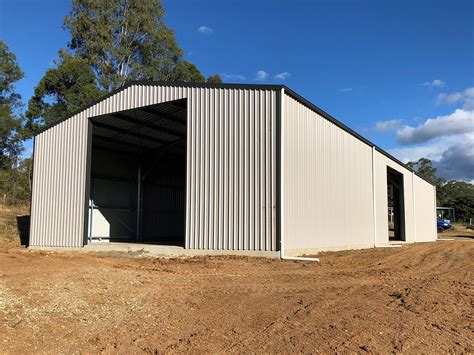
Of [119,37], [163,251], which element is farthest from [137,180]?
[119,37]

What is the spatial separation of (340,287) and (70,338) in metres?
5.76

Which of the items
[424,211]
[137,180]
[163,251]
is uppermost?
[137,180]

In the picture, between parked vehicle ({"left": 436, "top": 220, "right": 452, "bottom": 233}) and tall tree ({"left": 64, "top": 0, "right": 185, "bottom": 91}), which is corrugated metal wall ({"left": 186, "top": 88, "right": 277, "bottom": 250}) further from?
parked vehicle ({"left": 436, "top": 220, "right": 452, "bottom": 233})

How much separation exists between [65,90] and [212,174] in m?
27.3

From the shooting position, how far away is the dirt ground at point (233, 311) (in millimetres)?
6008

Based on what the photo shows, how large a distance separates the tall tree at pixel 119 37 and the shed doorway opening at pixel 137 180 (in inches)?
559

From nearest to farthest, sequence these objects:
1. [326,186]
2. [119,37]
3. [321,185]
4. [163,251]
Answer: [163,251] < [321,185] < [326,186] < [119,37]

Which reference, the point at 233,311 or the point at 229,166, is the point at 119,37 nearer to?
the point at 229,166

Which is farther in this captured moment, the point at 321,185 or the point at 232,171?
the point at 321,185

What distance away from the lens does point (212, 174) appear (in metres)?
16.2

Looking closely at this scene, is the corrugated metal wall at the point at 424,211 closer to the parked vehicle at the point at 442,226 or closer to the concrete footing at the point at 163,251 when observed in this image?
the concrete footing at the point at 163,251

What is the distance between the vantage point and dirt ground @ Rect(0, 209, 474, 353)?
6008 mm

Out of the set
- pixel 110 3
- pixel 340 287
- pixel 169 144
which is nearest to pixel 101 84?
pixel 110 3

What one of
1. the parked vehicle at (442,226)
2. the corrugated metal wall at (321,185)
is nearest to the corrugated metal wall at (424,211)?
the corrugated metal wall at (321,185)
